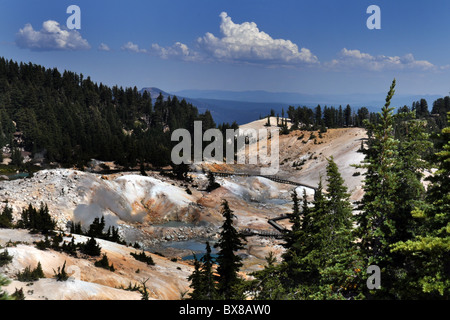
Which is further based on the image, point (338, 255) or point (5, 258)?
point (5, 258)

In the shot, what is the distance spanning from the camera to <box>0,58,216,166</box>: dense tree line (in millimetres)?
106312

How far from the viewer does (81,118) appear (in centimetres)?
14062

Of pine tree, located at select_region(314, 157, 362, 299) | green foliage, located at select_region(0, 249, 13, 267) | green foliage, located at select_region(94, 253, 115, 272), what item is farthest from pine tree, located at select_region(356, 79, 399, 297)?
green foliage, located at select_region(0, 249, 13, 267)

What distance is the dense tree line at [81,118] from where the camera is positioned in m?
106

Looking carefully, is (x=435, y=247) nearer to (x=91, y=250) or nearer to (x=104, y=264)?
(x=104, y=264)

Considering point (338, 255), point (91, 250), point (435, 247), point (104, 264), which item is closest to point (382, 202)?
point (338, 255)

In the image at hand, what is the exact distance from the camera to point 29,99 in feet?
436

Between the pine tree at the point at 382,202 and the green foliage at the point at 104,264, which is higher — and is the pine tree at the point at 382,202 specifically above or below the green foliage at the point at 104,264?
above

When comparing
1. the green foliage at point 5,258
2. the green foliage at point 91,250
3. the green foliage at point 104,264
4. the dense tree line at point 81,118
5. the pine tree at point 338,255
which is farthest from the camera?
the dense tree line at point 81,118

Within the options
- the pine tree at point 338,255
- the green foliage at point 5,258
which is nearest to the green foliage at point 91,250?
the green foliage at point 5,258

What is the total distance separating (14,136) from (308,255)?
125450mm

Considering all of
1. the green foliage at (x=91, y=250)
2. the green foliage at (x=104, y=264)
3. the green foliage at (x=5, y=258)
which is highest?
the green foliage at (x=5, y=258)

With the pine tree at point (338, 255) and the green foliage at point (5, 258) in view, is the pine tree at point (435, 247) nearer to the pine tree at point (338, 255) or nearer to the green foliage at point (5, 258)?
the pine tree at point (338, 255)

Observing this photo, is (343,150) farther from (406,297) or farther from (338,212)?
(406,297)
